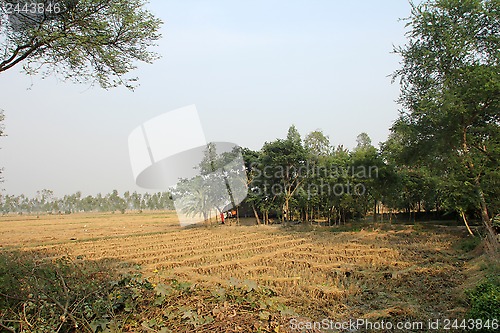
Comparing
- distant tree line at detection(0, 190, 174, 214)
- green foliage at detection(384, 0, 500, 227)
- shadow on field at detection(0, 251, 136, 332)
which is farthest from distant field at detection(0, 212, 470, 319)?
distant tree line at detection(0, 190, 174, 214)

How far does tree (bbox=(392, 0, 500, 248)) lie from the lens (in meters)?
10.8

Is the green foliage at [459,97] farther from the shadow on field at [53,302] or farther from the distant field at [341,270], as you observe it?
the shadow on field at [53,302]

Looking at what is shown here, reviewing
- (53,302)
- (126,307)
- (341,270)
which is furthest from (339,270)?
(53,302)

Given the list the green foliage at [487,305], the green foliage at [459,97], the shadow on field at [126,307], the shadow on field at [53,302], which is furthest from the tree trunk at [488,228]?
the shadow on field at [53,302]

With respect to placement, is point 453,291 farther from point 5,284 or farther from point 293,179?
point 293,179

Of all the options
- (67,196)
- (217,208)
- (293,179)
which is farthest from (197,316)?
(67,196)

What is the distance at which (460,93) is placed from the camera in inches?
433

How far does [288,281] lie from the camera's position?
7988mm

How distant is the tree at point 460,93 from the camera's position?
1078 centimetres

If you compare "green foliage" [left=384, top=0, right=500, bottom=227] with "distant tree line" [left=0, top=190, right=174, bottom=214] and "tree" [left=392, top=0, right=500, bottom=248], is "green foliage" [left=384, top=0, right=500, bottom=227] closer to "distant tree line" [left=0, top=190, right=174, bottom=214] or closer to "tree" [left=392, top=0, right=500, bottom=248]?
"tree" [left=392, top=0, right=500, bottom=248]

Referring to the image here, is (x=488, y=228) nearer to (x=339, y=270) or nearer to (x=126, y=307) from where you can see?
(x=339, y=270)

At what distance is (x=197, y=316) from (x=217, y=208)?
87.1 feet

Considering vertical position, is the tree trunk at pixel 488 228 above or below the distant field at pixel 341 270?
above

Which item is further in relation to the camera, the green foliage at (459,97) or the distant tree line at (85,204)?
the distant tree line at (85,204)
